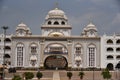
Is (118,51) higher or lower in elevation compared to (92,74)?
higher

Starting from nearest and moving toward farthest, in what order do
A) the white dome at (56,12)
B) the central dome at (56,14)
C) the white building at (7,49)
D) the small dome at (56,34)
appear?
the small dome at (56,34)
the white building at (7,49)
the central dome at (56,14)
the white dome at (56,12)

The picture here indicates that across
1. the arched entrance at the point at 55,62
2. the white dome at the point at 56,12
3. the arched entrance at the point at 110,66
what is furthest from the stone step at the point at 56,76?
the white dome at the point at 56,12

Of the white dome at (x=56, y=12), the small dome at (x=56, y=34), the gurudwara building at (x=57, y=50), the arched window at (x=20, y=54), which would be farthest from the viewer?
the white dome at (x=56, y=12)

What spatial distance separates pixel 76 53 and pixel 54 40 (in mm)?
3742

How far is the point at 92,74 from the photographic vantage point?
154ft

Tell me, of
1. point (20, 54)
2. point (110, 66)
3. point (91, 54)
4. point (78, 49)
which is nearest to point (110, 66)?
point (110, 66)

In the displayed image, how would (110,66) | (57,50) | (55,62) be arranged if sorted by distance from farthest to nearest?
(110,66)
(55,62)
(57,50)

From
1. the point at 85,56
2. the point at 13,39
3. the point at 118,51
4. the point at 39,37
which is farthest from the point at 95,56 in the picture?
the point at 13,39

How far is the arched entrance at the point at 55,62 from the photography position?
54.3 metres

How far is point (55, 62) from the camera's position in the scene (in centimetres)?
5462

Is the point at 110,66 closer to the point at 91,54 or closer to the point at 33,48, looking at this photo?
the point at 91,54

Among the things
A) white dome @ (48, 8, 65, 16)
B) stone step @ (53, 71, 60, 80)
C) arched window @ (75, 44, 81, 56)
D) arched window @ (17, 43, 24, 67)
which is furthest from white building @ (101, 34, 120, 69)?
arched window @ (17, 43, 24, 67)

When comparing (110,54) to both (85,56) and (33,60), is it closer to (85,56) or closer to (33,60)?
(85,56)

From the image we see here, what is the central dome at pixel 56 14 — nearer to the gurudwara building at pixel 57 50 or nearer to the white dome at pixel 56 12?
the white dome at pixel 56 12
